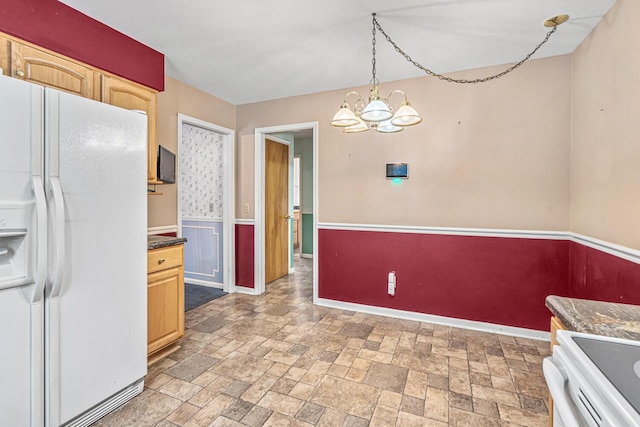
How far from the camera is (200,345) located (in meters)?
2.67

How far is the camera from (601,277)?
2186 millimetres

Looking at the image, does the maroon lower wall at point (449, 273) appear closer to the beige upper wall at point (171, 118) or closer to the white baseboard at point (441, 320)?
the white baseboard at point (441, 320)

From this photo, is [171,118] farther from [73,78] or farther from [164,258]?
[164,258]

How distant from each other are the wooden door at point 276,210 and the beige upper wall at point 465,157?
1.07m

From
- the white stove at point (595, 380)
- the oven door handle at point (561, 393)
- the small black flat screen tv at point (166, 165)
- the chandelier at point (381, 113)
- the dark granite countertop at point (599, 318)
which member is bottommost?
the oven door handle at point (561, 393)

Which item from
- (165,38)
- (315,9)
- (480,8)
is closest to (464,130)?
(480,8)

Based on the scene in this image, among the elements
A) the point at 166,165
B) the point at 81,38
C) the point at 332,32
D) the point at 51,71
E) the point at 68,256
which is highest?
the point at 332,32

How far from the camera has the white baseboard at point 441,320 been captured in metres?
2.87

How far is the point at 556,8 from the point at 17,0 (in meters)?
3.47

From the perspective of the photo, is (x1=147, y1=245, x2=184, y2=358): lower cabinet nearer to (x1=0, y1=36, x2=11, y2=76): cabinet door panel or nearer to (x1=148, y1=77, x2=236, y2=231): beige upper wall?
(x1=148, y1=77, x2=236, y2=231): beige upper wall

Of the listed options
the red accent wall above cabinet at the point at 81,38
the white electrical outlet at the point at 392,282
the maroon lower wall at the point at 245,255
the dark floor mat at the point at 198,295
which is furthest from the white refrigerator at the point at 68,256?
the white electrical outlet at the point at 392,282

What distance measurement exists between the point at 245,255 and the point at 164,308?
1806 millimetres

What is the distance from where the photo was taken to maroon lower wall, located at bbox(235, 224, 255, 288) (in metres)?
4.16

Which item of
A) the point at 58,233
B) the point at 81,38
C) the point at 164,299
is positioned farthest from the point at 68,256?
the point at 81,38
